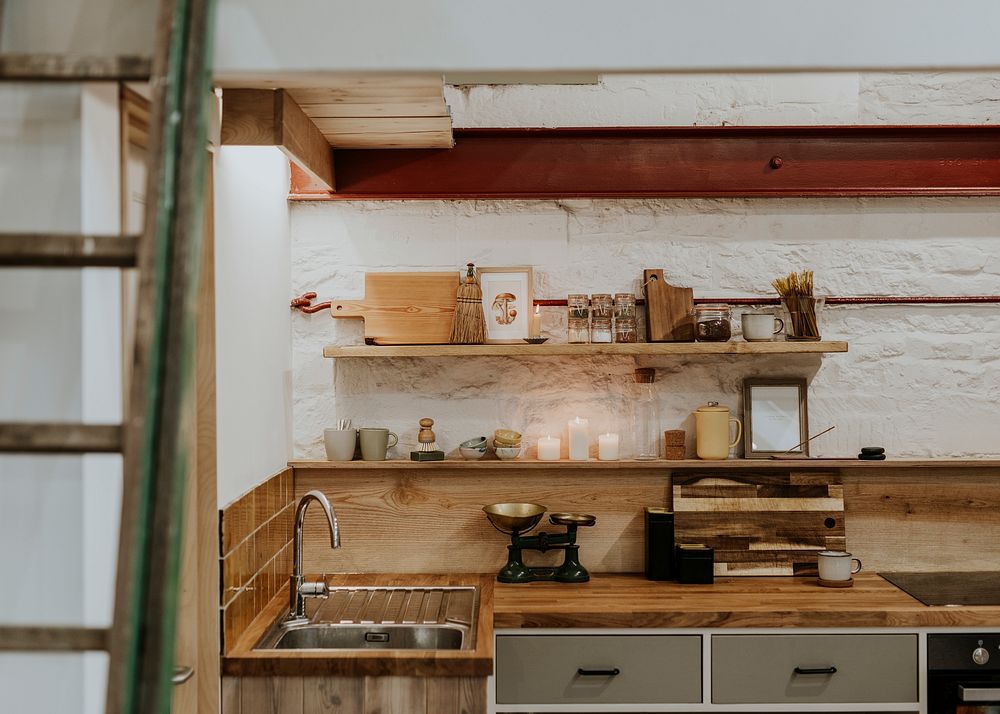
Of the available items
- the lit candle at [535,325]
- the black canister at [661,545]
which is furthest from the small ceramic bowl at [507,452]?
the black canister at [661,545]

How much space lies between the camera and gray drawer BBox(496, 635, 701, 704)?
263cm

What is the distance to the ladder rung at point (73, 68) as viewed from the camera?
49.7 inches

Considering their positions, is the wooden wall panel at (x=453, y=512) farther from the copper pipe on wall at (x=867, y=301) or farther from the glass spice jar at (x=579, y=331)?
the copper pipe on wall at (x=867, y=301)

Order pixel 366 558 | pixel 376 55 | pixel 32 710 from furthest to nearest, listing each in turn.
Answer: pixel 366 558, pixel 376 55, pixel 32 710

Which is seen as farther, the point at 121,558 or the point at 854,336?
the point at 854,336

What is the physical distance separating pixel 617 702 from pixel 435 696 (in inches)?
24.1

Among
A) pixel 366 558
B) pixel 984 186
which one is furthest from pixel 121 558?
pixel 984 186

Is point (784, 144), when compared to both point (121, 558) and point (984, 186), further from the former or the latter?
point (121, 558)

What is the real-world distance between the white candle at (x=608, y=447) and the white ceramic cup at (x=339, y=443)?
2.73 feet

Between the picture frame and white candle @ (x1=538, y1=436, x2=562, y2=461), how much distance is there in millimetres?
644

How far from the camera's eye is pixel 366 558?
10.4 ft

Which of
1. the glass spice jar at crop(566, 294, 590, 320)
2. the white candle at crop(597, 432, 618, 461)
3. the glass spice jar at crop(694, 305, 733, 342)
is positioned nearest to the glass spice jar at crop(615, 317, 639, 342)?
the glass spice jar at crop(566, 294, 590, 320)

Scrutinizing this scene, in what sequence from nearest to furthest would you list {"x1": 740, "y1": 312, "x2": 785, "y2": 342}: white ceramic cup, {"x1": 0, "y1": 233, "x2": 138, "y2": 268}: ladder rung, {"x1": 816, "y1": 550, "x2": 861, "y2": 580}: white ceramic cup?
{"x1": 0, "y1": 233, "x2": 138, "y2": 268}: ladder rung → {"x1": 816, "y1": 550, "x2": 861, "y2": 580}: white ceramic cup → {"x1": 740, "y1": 312, "x2": 785, "y2": 342}: white ceramic cup

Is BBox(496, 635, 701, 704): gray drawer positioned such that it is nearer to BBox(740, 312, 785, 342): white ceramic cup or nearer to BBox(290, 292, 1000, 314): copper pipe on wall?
BBox(740, 312, 785, 342): white ceramic cup
